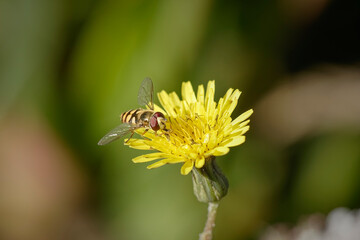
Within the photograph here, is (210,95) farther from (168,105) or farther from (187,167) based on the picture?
(187,167)

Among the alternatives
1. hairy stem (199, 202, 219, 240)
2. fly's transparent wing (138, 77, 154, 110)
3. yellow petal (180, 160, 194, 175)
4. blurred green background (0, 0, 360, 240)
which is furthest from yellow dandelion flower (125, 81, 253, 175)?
blurred green background (0, 0, 360, 240)

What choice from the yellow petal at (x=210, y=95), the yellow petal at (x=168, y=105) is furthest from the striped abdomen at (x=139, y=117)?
the yellow petal at (x=210, y=95)

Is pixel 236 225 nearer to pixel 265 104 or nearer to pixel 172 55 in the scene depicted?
pixel 265 104

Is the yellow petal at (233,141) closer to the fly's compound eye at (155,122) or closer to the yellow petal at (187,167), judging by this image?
the yellow petal at (187,167)

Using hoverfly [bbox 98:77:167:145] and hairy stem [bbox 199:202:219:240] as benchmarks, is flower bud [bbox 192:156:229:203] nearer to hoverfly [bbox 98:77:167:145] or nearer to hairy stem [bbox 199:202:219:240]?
hairy stem [bbox 199:202:219:240]

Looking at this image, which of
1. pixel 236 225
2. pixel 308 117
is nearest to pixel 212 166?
pixel 236 225
